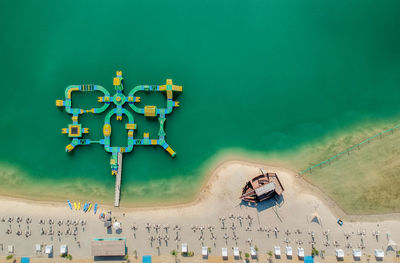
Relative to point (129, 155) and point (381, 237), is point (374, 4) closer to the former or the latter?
point (381, 237)

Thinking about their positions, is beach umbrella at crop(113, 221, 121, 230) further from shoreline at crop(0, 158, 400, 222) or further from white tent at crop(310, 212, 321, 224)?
white tent at crop(310, 212, 321, 224)

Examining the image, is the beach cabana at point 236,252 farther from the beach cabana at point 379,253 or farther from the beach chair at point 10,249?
the beach chair at point 10,249

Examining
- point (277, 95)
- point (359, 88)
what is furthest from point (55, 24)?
point (359, 88)

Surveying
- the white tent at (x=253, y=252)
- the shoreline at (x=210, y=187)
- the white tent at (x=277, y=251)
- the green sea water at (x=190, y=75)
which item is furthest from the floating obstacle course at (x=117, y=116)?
the white tent at (x=277, y=251)

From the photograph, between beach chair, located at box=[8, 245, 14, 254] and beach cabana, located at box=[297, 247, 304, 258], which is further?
beach chair, located at box=[8, 245, 14, 254]

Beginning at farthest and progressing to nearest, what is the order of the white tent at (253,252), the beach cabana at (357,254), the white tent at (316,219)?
the white tent at (316,219)
the white tent at (253,252)
the beach cabana at (357,254)

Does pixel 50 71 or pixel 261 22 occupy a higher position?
pixel 261 22

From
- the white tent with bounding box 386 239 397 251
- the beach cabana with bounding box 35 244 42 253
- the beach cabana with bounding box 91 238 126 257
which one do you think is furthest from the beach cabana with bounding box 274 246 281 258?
the beach cabana with bounding box 35 244 42 253
